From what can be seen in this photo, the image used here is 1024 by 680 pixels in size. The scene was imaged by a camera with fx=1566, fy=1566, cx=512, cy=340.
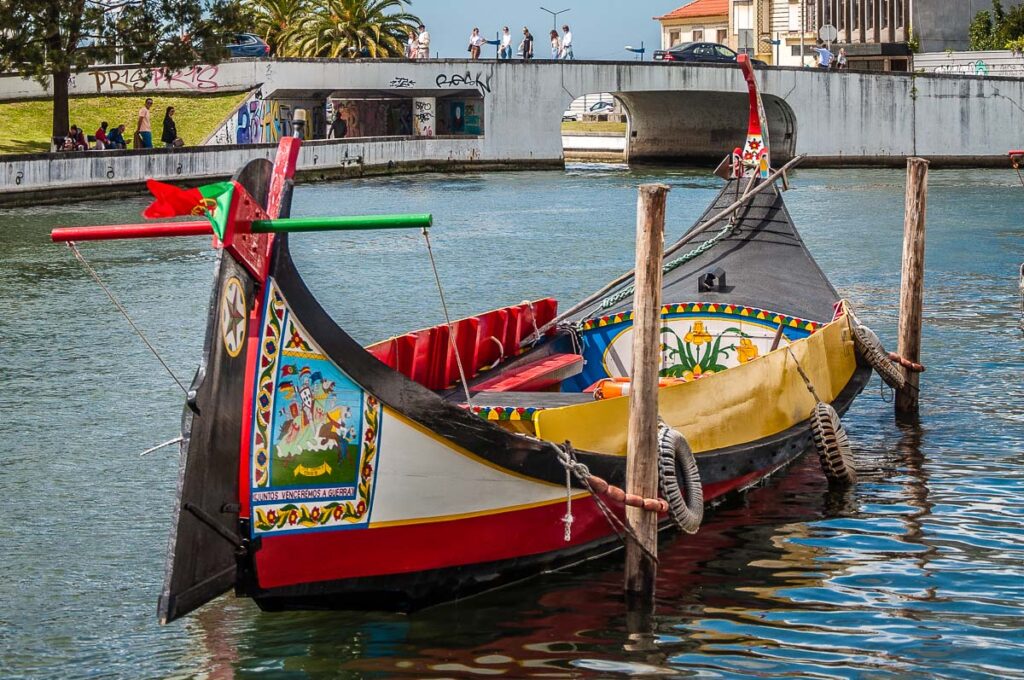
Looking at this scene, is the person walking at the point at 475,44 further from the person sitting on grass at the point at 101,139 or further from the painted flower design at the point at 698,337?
the painted flower design at the point at 698,337

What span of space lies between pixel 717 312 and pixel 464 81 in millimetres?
44279

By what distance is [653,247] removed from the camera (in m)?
10.1

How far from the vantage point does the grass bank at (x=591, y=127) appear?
264 feet

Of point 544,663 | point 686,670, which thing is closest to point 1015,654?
point 686,670

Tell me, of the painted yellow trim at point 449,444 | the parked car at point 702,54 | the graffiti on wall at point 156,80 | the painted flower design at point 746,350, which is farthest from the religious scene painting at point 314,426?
the parked car at point 702,54

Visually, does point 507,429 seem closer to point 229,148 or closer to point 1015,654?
point 1015,654

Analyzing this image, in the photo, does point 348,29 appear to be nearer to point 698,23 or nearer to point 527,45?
point 527,45

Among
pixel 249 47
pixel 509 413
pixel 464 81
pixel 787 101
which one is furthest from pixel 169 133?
pixel 509 413

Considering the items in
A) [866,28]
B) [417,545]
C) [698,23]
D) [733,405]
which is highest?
[698,23]

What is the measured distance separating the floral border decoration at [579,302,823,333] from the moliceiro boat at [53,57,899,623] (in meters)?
1.83

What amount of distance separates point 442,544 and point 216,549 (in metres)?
1.51

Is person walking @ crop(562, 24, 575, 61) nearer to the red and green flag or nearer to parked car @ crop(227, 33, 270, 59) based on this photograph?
parked car @ crop(227, 33, 270, 59)

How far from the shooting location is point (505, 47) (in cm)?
6044

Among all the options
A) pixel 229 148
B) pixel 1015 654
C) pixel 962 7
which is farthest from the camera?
pixel 962 7
